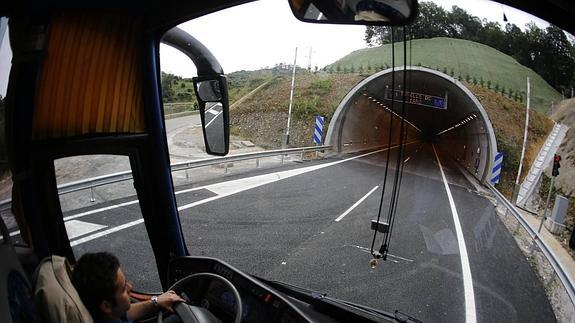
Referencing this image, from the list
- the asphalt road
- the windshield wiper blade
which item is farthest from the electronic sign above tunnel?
Result: the windshield wiper blade

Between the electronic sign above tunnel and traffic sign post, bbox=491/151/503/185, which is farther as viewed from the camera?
traffic sign post, bbox=491/151/503/185

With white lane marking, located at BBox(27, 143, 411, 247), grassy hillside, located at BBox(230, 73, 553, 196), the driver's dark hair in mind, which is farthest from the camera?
white lane marking, located at BBox(27, 143, 411, 247)

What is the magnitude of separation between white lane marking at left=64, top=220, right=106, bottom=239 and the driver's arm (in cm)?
90

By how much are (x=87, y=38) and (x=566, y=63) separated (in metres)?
2.84

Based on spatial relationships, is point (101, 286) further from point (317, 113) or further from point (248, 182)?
point (248, 182)

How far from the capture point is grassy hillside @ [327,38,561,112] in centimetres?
236

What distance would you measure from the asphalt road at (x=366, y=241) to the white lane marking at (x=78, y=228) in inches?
0.6

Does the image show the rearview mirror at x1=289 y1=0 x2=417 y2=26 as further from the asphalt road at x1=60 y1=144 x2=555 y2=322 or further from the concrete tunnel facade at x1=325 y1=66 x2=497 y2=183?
the asphalt road at x1=60 y1=144 x2=555 y2=322

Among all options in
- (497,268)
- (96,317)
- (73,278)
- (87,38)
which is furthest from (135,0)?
(497,268)

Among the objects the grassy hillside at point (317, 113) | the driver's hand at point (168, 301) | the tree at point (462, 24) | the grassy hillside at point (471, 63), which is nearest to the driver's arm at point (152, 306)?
the driver's hand at point (168, 301)

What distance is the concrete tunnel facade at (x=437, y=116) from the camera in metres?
2.82

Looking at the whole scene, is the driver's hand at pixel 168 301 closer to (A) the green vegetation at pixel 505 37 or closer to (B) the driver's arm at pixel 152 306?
(B) the driver's arm at pixel 152 306

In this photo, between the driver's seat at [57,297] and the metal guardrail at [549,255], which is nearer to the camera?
the driver's seat at [57,297]

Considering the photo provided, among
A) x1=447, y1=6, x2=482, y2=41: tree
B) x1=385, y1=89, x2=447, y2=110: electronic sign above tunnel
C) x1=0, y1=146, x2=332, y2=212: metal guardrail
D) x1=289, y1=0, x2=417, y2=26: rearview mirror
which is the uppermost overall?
x1=447, y1=6, x2=482, y2=41: tree
